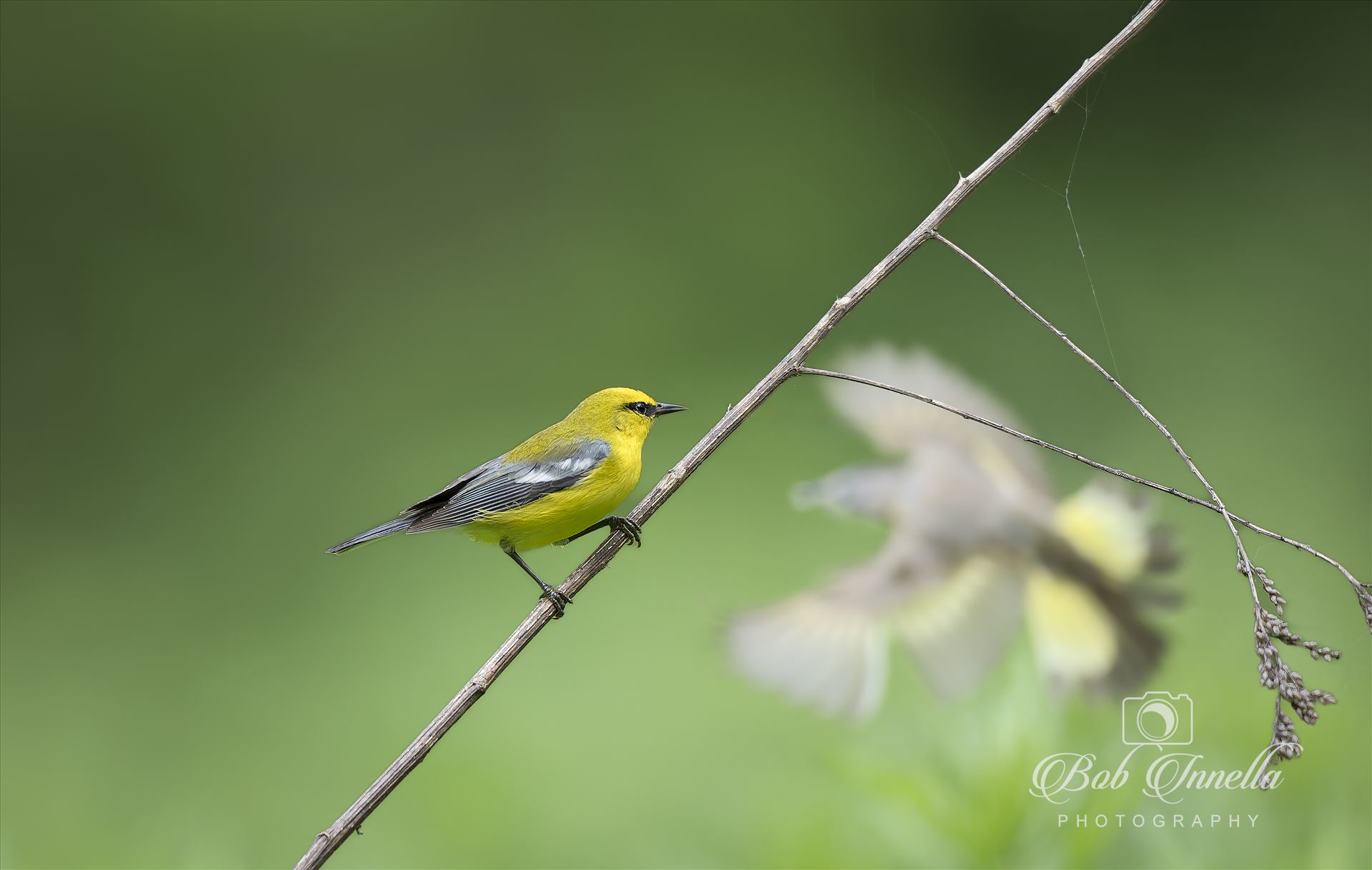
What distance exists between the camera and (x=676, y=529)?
161 cm

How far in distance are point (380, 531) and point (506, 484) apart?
0.31ft

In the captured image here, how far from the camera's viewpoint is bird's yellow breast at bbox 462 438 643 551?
2.49 feet

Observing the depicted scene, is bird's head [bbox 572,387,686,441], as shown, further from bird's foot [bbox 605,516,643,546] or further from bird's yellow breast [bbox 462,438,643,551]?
bird's foot [bbox 605,516,643,546]

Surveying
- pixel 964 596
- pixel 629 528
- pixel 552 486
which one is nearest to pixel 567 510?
pixel 552 486

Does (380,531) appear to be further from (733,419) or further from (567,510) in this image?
(733,419)

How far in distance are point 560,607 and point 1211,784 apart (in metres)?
0.44
